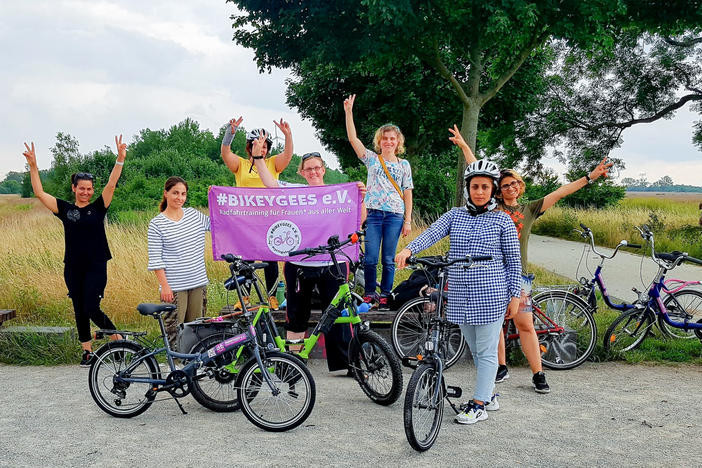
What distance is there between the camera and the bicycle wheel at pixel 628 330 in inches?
258

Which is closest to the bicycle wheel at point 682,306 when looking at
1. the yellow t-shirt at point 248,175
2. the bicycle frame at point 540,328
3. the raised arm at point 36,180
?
the bicycle frame at point 540,328

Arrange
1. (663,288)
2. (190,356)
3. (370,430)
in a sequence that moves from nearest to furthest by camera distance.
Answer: (370,430)
(190,356)
(663,288)

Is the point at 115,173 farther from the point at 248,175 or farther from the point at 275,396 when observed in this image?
the point at 275,396

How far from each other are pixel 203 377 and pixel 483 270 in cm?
224

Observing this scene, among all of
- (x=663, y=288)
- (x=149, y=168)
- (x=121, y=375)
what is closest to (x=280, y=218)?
(x=121, y=375)

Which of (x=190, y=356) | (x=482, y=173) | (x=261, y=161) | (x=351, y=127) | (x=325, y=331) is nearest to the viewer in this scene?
(x=482, y=173)

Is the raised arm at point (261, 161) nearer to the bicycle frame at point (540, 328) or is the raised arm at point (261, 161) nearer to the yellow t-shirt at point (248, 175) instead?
the yellow t-shirt at point (248, 175)

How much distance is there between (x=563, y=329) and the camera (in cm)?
625

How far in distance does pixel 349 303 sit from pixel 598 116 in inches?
676

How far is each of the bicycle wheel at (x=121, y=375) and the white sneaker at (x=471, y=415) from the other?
2.30 meters

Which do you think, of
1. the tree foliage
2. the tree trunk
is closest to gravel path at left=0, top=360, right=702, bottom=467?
the tree trunk

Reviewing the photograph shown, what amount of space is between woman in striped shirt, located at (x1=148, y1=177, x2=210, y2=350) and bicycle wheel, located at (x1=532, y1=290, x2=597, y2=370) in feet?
10.5

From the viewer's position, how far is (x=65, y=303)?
8.48 metres

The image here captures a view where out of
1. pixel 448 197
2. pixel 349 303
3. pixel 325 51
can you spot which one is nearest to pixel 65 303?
pixel 349 303
